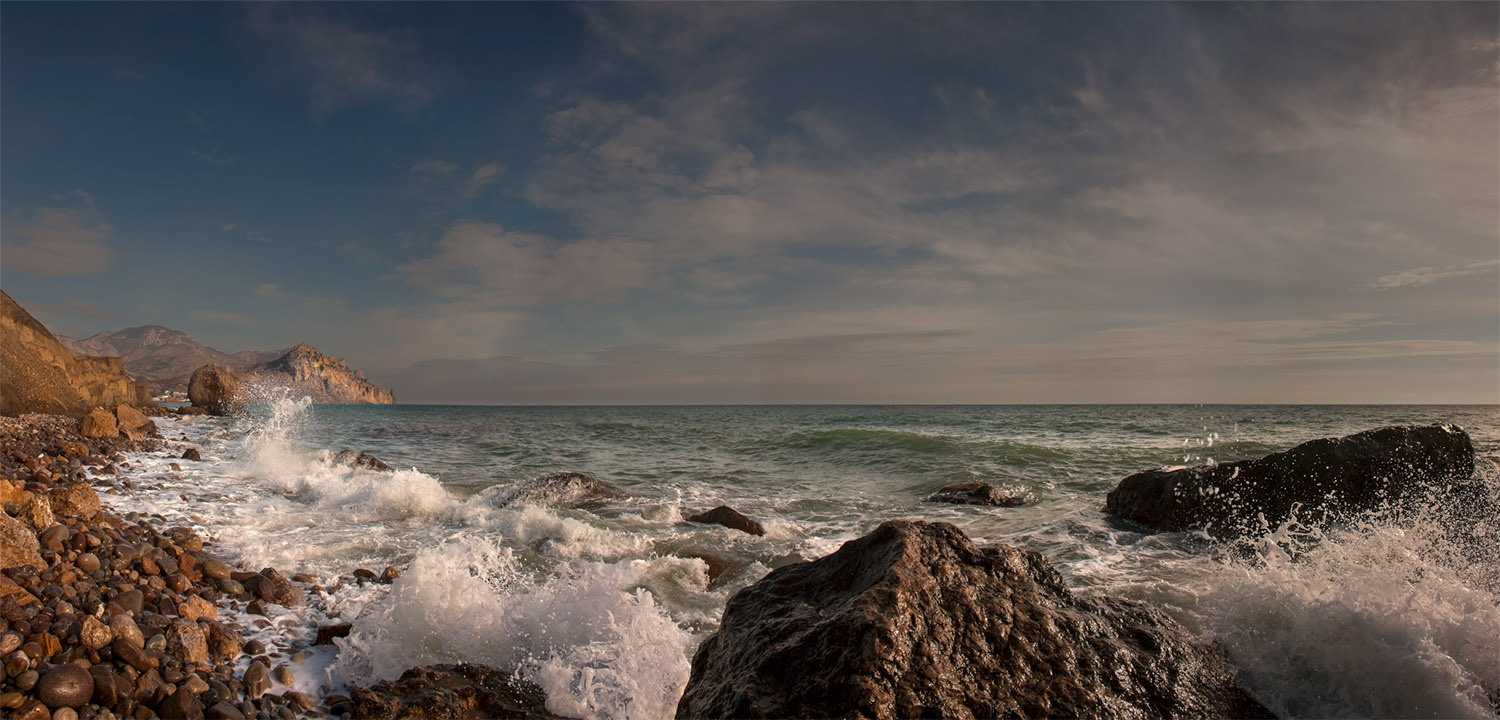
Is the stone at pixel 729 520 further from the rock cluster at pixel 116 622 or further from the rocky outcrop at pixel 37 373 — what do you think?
the rocky outcrop at pixel 37 373

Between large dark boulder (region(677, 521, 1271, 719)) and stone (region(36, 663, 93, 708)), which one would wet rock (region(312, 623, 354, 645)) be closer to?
stone (region(36, 663, 93, 708))

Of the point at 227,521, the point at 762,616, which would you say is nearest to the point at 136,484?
the point at 227,521

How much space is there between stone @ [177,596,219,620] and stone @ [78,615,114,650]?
746mm

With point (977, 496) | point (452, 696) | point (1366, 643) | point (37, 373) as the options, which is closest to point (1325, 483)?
point (977, 496)

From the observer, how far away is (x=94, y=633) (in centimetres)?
385

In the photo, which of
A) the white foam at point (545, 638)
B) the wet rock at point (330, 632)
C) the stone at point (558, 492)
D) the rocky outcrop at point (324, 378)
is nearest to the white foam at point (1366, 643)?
the white foam at point (545, 638)

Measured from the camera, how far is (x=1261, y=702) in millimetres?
3703

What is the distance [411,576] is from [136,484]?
8.09m

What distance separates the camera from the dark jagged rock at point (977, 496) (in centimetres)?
1209

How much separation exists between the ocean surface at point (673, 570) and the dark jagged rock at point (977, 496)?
1.57 ft

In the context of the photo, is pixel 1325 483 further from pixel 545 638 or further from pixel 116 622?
pixel 116 622

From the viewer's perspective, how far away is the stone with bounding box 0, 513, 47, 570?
445cm

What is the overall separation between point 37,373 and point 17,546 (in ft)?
61.0

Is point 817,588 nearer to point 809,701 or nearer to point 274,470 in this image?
point 809,701
